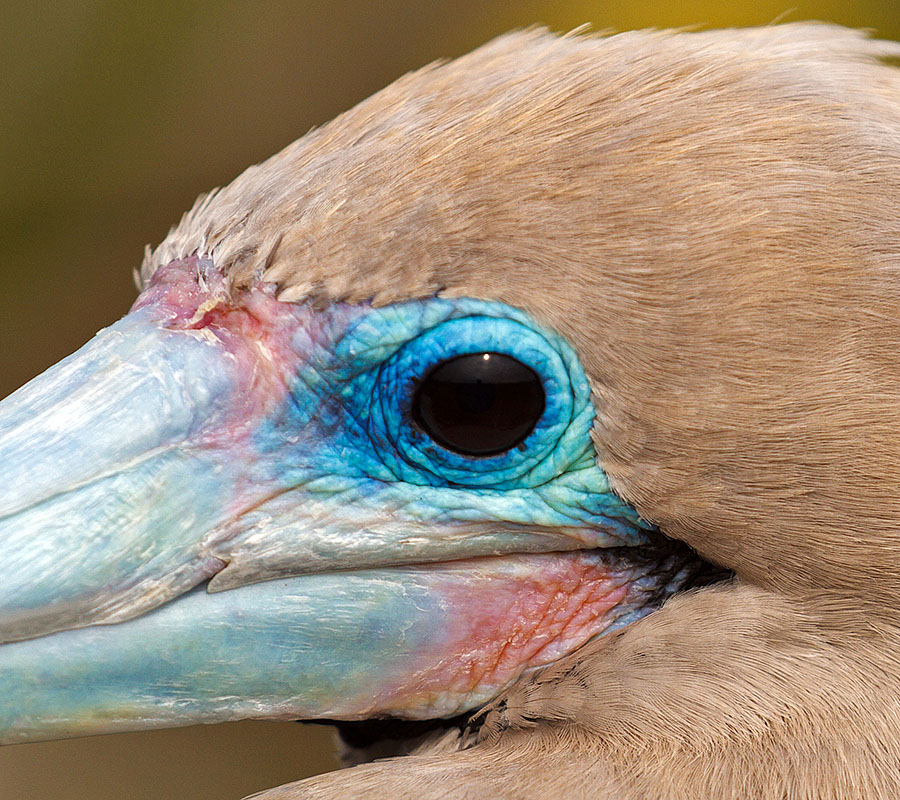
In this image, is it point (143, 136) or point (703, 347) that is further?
point (143, 136)

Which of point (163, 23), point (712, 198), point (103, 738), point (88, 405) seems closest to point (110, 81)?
point (163, 23)

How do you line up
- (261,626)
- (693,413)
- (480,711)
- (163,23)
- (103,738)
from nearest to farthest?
(693,413) → (261,626) → (480,711) → (163,23) → (103,738)

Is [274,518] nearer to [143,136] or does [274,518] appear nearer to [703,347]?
[703,347]

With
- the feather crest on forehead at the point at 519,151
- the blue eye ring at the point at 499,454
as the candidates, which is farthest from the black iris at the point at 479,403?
the feather crest on forehead at the point at 519,151

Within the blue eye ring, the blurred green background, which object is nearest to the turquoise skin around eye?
the blue eye ring

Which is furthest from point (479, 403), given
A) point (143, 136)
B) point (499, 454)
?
point (143, 136)

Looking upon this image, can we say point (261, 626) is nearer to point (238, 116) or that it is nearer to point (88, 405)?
point (88, 405)
